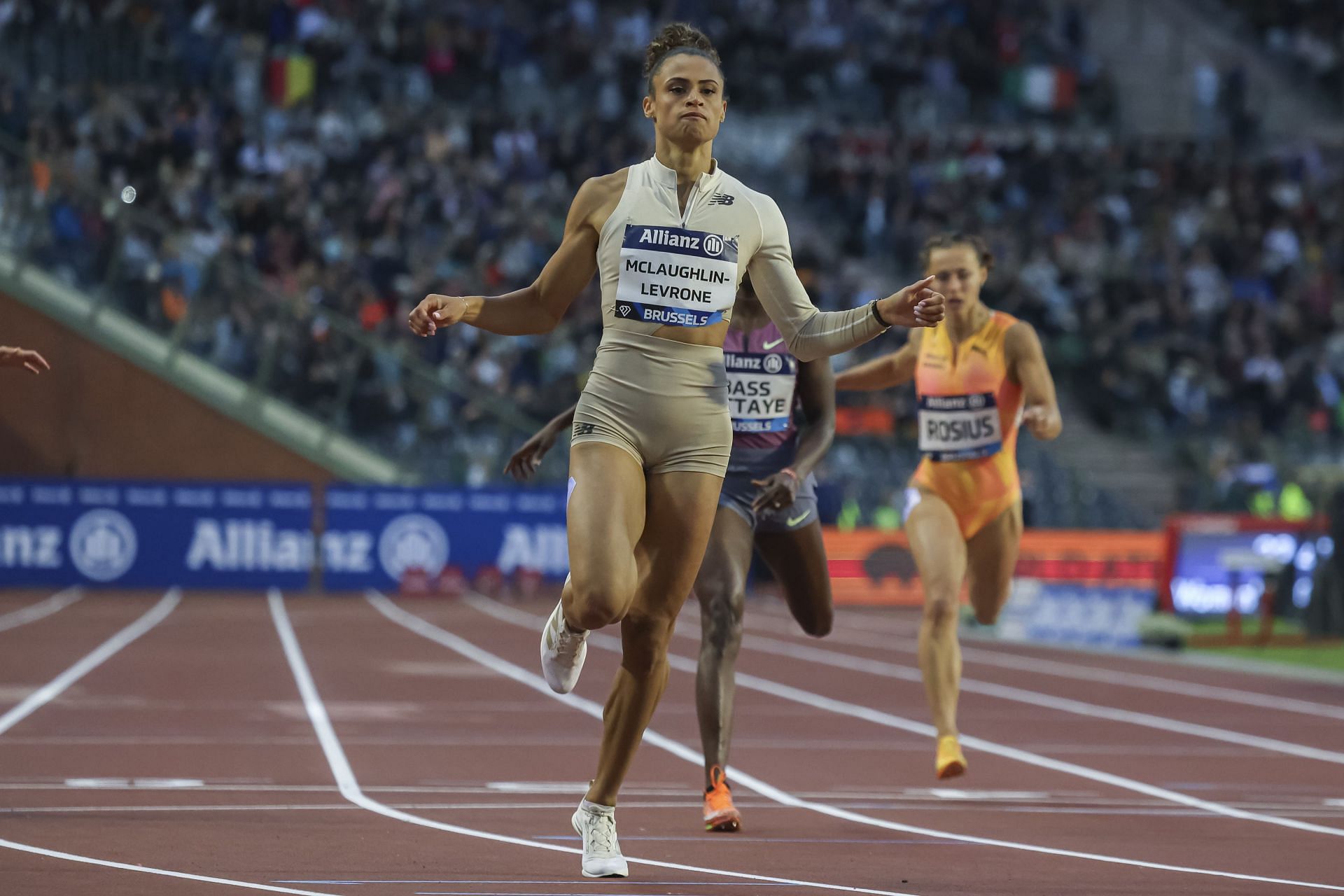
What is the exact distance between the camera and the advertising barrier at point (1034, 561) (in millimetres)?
25234

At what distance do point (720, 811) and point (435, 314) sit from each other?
2.52 meters

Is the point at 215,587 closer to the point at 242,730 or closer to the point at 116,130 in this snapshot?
the point at 116,130

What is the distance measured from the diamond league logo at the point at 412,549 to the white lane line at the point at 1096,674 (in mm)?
4993

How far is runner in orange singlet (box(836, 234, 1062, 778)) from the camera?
951cm

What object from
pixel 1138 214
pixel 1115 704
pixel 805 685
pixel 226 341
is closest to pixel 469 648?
pixel 805 685

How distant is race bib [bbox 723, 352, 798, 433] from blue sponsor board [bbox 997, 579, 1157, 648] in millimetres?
12251

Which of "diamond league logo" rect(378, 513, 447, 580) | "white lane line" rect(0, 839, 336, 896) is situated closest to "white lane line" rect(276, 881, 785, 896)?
"white lane line" rect(0, 839, 336, 896)

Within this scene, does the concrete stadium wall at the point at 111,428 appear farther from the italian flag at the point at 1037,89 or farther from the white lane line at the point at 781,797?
the italian flag at the point at 1037,89

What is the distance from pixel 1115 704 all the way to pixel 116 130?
17013 mm

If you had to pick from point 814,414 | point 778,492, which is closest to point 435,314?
point 778,492

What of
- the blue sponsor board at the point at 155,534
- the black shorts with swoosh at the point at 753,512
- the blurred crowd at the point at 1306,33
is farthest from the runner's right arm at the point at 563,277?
the blurred crowd at the point at 1306,33

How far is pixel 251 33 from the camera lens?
29.4 metres

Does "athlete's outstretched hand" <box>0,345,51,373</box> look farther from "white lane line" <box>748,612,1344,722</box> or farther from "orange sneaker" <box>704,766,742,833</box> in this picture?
"white lane line" <box>748,612,1344,722</box>

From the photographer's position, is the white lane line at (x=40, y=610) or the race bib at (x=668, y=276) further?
the white lane line at (x=40, y=610)
